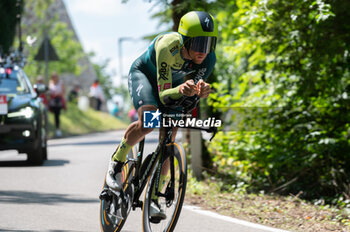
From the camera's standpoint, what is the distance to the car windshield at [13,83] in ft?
36.1

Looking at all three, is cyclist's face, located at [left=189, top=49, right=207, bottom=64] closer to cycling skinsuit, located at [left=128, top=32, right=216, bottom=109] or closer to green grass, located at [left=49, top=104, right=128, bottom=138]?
cycling skinsuit, located at [left=128, top=32, right=216, bottom=109]

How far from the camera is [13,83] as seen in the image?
36.9ft

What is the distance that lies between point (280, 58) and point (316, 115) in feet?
3.25

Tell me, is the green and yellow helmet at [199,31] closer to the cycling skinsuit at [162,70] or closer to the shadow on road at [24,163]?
the cycling skinsuit at [162,70]

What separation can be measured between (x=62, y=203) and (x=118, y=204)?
2292 millimetres

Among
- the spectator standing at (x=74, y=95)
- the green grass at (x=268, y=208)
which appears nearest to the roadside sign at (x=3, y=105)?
the green grass at (x=268, y=208)

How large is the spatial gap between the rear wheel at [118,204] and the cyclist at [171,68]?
11cm

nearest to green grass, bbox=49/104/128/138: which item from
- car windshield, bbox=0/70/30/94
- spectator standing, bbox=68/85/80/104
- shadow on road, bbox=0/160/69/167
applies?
spectator standing, bbox=68/85/80/104

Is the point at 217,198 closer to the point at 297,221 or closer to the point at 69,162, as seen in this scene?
the point at 297,221

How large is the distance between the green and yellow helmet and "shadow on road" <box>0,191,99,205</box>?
11.6 ft

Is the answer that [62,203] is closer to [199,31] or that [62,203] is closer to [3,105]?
[199,31]

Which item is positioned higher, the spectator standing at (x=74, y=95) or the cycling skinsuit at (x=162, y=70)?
the cycling skinsuit at (x=162, y=70)

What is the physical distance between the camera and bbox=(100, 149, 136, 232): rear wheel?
16.1ft

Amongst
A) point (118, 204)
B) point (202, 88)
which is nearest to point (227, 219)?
point (118, 204)
